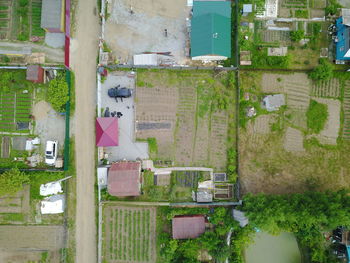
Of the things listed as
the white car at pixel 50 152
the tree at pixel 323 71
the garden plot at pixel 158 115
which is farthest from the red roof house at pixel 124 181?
the tree at pixel 323 71

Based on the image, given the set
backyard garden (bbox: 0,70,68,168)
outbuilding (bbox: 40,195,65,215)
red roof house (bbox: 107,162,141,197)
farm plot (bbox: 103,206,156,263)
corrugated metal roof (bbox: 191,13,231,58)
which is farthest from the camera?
backyard garden (bbox: 0,70,68,168)

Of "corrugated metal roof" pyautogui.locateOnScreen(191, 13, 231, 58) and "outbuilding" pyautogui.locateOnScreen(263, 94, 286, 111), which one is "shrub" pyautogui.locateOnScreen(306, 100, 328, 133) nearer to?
"outbuilding" pyautogui.locateOnScreen(263, 94, 286, 111)

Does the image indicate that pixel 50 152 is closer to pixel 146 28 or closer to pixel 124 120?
pixel 124 120

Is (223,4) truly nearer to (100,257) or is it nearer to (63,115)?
(63,115)

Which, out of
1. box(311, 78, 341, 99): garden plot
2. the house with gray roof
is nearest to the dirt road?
the house with gray roof

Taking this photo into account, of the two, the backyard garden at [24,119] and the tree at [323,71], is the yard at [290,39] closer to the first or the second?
the tree at [323,71]

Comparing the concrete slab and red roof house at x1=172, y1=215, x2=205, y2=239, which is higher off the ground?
the concrete slab

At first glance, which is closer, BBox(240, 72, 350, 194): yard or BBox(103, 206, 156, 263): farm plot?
BBox(103, 206, 156, 263): farm plot
